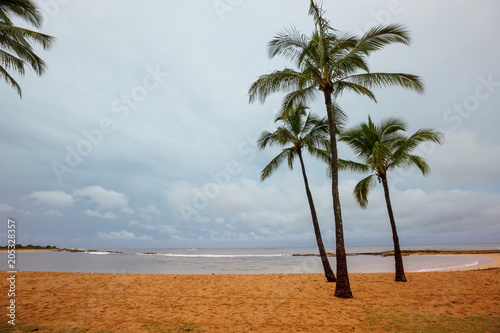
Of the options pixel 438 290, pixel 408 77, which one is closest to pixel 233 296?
pixel 438 290

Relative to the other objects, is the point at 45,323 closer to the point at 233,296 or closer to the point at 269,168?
the point at 233,296

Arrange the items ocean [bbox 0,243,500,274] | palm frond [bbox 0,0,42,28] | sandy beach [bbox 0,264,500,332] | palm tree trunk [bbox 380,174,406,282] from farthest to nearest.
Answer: ocean [bbox 0,243,500,274] < palm tree trunk [bbox 380,174,406,282] < palm frond [bbox 0,0,42,28] < sandy beach [bbox 0,264,500,332]

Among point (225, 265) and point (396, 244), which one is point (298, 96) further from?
point (225, 265)

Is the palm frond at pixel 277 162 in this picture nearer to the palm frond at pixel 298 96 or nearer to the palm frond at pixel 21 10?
the palm frond at pixel 298 96

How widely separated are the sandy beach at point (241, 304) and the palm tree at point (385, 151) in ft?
10.8

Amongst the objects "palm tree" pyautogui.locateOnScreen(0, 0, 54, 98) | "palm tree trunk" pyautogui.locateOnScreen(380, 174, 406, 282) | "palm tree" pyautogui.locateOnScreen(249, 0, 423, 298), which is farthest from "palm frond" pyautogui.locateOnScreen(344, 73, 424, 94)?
"palm tree" pyautogui.locateOnScreen(0, 0, 54, 98)

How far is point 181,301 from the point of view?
9.06 metres

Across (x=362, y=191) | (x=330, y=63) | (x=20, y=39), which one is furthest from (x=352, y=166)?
(x=20, y=39)

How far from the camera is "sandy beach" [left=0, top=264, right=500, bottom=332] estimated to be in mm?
6566

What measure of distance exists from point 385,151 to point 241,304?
8.60 m

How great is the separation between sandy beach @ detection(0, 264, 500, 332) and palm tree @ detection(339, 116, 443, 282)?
10.8 ft

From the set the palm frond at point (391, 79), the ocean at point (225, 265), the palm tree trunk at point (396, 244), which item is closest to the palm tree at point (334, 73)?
the palm frond at point (391, 79)

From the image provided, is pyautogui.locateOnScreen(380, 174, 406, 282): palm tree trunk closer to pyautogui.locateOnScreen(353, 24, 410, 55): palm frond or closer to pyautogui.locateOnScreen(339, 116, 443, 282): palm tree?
pyautogui.locateOnScreen(339, 116, 443, 282): palm tree

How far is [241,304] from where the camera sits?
28.0 feet
